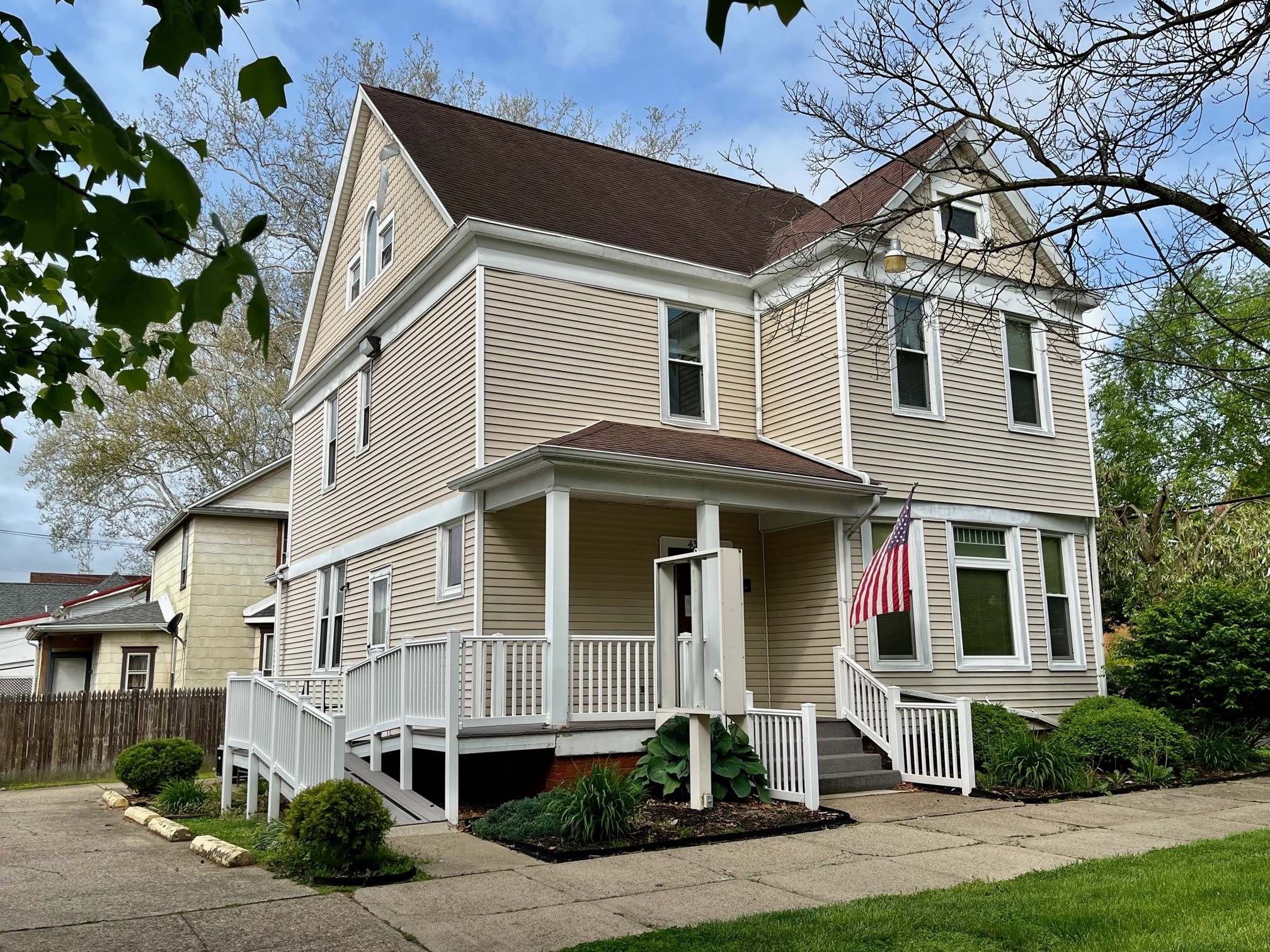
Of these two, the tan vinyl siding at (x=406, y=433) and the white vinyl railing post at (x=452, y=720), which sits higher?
the tan vinyl siding at (x=406, y=433)

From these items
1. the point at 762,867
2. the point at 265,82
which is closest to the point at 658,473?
the point at 762,867

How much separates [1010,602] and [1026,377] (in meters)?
3.50

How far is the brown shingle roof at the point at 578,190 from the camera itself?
14766mm

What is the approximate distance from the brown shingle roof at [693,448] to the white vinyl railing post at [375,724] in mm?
3307

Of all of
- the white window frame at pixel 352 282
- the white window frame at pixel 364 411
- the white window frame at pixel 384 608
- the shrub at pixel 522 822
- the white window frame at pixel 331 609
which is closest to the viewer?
the shrub at pixel 522 822

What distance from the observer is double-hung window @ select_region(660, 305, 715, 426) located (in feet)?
48.6

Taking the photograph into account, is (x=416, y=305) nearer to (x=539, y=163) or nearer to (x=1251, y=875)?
(x=539, y=163)

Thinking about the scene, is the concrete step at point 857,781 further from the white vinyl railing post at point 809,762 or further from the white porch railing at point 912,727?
the white vinyl railing post at point 809,762

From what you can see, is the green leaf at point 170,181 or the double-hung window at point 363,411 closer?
the green leaf at point 170,181

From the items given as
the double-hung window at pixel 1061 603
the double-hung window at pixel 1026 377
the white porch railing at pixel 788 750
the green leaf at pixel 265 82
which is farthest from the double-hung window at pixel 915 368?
the green leaf at pixel 265 82

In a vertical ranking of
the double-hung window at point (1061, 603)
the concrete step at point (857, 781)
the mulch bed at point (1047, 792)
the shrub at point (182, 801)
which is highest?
the double-hung window at point (1061, 603)

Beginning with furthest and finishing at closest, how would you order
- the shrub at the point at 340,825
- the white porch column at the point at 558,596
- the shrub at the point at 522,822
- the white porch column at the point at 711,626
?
the white porch column at the point at 558,596
the white porch column at the point at 711,626
the shrub at the point at 522,822
the shrub at the point at 340,825

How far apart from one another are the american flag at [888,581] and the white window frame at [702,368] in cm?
368

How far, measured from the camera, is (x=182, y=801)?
43.3 feet
